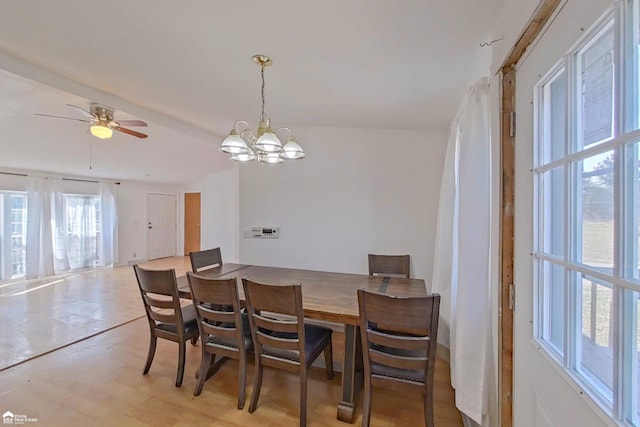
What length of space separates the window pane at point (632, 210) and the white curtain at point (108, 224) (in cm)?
793

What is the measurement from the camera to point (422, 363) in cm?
156

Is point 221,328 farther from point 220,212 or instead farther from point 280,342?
point 220,212

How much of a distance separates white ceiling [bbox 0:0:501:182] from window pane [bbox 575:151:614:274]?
939 mm

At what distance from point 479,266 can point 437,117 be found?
5.32ft

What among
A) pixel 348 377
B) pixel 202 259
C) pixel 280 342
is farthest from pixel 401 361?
pixel 202 259

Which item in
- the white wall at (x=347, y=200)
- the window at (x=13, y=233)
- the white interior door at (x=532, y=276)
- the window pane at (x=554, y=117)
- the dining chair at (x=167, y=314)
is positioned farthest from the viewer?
the window at (x=13, y=233)

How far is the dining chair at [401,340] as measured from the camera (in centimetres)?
148

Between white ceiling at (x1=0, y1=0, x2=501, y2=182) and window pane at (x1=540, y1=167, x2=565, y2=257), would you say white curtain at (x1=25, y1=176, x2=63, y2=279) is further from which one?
window pane at (x1=540, y1=167, x2=565, y2=257)

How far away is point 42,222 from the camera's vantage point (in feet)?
17.9

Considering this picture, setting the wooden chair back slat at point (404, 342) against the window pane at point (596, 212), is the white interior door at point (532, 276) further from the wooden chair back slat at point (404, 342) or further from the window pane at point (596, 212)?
the wooden chair back slat at point (404, 342)

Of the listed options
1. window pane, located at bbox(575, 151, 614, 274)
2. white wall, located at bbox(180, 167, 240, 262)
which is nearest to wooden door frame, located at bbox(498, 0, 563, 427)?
window pane, located at bbox(575, 151, 614, 274)

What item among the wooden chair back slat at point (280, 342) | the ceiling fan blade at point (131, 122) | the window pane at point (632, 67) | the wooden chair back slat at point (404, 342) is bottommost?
the wooden chair back slat at point (280, 342)

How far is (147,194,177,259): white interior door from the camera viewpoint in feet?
24.7

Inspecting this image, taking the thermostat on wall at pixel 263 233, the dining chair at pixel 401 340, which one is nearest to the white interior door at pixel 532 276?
the dining chair at pixel 401 340
